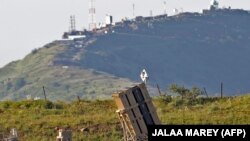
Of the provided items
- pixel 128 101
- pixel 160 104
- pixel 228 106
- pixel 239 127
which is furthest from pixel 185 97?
pixel 239 127

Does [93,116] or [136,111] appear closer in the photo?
[136,111]

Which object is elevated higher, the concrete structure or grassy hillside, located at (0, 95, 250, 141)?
the concrete structure

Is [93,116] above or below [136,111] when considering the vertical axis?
below

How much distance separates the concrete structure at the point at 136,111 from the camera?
24180 millimetres

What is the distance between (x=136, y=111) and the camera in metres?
24.5

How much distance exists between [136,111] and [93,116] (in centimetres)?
1472

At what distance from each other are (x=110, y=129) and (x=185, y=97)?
10.1 meters

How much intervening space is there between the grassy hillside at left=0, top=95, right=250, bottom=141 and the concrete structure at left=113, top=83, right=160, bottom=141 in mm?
9744

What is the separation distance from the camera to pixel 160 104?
43.9 m

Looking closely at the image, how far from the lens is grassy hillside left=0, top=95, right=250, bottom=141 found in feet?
118

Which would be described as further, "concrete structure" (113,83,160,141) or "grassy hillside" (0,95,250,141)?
"grassy hillside" (0,95,250,141)

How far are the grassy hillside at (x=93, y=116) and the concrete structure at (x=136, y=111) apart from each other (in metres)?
9.74

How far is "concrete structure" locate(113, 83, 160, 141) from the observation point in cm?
2418

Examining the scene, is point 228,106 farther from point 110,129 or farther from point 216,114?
point 110,129
